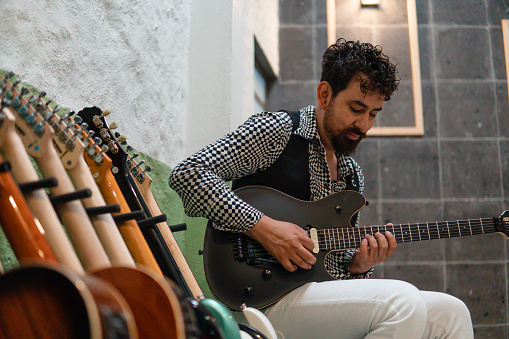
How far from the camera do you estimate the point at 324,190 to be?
1851 mm

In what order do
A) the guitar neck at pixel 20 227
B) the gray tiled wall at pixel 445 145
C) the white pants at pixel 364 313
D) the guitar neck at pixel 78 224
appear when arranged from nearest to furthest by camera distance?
the guitar neck at pixel 20 227, the guitar neck at pixel 78 224, the white pants at pixel 364 313, the gray tiled wall at pixel 445 145

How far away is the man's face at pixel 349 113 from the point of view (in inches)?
73.0

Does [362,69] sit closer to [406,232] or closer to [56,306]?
[406,232]

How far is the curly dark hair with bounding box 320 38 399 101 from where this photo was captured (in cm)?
184

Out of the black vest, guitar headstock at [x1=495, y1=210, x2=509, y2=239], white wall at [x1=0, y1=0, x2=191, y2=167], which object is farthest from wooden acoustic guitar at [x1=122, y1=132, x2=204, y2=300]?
guitar headstock at [x1=495, y1=210, x2=509, y2=239]

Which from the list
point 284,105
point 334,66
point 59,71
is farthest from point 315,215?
point 284,105

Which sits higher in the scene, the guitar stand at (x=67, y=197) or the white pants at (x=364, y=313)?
the guitar stand at (x=67, y=197)

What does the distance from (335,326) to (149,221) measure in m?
0.72

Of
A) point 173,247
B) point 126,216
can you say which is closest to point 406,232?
point 173,247

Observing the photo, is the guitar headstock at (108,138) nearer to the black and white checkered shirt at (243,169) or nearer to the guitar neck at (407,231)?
the black and white checkered shirt at (243,169)

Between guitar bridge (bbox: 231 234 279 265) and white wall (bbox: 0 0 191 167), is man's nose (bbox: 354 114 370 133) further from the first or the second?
white wall (bbox: 0 0 191 167)

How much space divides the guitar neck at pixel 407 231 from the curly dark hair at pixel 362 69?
508mm

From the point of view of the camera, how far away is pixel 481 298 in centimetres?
379

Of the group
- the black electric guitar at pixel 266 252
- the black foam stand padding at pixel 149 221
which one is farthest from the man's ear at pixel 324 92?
the black foam stand padding at pixel 149 221
